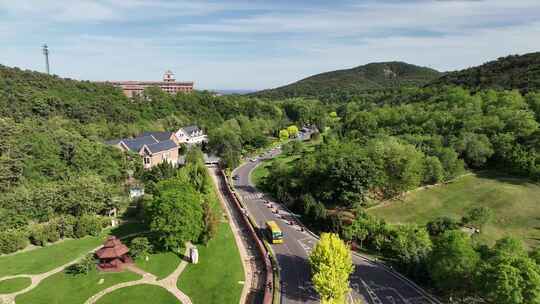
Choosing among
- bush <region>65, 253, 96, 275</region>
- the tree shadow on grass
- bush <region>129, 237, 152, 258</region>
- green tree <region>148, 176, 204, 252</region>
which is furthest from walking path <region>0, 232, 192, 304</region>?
the tree shadow on grass

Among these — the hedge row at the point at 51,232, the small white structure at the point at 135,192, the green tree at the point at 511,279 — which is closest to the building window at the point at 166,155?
the small white structure at the point at 135,192

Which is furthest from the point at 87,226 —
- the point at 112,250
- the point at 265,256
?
the point at 265,256

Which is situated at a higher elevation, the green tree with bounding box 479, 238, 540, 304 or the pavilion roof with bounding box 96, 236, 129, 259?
the green tree with bounding box 479, 238, 540, 304

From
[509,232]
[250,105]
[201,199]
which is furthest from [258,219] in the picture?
[250,105]

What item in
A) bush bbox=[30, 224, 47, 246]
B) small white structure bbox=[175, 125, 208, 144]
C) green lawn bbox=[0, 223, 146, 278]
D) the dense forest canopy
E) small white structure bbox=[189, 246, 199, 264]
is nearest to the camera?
green lawn bbox=[0, 223, 146, 278]

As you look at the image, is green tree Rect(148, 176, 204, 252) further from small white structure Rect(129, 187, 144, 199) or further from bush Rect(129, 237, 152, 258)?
small white structure Rect(129, 187, 144, 199)

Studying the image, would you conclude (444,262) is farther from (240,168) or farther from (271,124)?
(271,124)

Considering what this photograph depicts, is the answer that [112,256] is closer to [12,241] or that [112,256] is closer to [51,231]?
[51,231]

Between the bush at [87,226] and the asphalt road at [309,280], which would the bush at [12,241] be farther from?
the asphalt road at [309,280]
